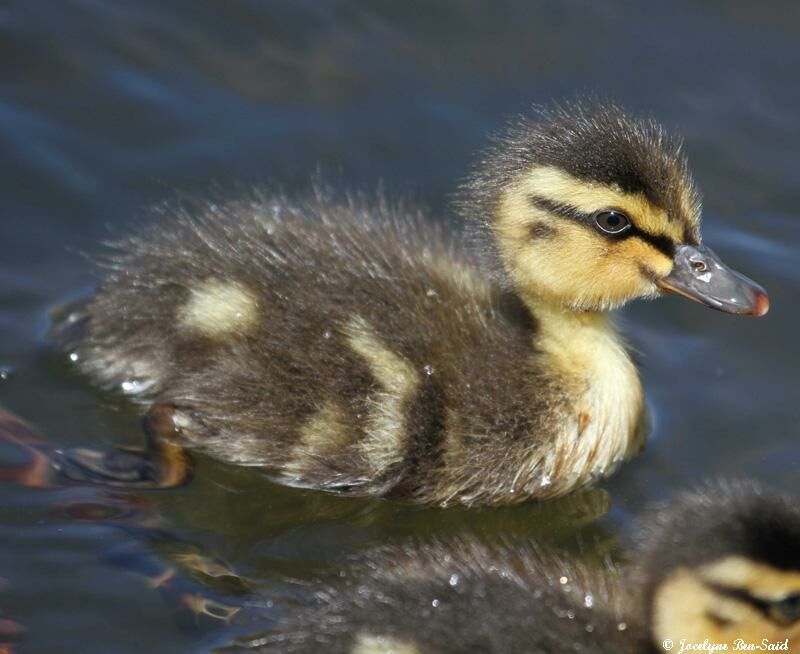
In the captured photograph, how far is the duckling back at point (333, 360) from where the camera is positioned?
435 centimetres

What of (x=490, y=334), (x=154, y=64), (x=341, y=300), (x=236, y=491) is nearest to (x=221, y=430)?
(x=236, y=491)

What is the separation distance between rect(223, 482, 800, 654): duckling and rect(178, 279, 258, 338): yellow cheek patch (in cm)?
96

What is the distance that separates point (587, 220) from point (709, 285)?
1.17ft

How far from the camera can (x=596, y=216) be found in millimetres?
4418

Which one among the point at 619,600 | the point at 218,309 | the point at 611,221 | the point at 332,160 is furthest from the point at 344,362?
the point at 332,160

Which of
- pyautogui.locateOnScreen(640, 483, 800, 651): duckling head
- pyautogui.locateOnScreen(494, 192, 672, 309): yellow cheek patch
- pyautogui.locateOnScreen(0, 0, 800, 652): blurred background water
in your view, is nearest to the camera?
pyautogui.locateOnScreen(640, 483, 800, 651): duckling head

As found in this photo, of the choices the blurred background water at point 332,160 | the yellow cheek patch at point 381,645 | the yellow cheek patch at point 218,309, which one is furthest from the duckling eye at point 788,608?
the yellow cheek patch at point 218,309

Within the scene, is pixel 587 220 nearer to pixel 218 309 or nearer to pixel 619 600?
pixel 218 309

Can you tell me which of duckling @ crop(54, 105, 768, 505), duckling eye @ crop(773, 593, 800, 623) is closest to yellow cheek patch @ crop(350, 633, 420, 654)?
duckling eye @ crop(773, 593, 800, 623)

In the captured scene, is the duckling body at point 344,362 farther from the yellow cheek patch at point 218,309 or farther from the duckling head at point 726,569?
the duckling head at point 726,569

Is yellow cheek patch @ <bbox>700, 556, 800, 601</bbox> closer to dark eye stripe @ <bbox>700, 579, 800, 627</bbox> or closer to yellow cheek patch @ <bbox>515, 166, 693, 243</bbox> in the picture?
dark eye stripe @ <bbox>700, 579, 800, 627</bbox>

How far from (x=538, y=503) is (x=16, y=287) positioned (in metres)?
1.59

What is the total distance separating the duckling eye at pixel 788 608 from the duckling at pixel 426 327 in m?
1.14

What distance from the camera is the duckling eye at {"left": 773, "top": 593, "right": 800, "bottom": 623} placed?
11.1 feet
